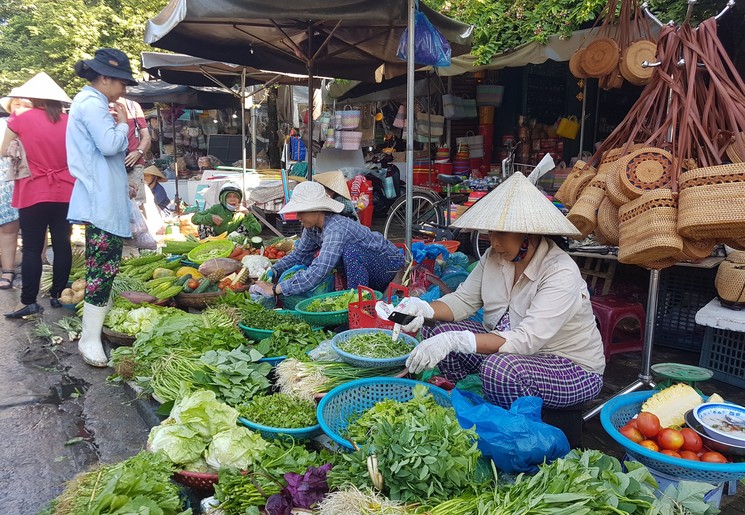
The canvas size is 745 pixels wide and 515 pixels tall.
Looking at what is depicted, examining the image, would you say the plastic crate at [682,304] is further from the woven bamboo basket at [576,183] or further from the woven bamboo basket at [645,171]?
the woven bamboo basket at [645,171]

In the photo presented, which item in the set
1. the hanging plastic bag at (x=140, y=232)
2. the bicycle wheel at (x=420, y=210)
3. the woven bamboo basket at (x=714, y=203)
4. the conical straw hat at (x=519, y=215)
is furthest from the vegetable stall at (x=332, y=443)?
the bicycle wheel at (x=420, y=210)

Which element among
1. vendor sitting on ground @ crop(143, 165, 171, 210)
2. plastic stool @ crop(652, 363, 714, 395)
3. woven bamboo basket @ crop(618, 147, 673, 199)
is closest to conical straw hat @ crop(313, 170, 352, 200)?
woven bamboo basket @ crop(618, 147, 673, 199)

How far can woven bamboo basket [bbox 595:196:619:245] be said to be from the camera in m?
2.79

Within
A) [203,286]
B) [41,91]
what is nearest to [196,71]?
[41,91]

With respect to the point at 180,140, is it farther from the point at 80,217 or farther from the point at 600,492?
the point at 600,492

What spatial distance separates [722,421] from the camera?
2.21 meters

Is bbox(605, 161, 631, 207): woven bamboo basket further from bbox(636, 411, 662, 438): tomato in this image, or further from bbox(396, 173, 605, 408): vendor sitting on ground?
bbox(636, 411, 662, 438): tomato

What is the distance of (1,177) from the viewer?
251 inches

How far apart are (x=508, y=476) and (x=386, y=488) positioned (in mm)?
525

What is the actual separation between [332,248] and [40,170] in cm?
299

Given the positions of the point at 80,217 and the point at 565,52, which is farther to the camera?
the point at 565,52

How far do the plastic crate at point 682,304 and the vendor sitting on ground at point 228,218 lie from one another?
5.16 m

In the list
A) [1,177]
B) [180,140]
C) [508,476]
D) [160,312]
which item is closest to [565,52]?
[160,312]

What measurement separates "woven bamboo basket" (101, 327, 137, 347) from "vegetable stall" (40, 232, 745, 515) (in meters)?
0.17
